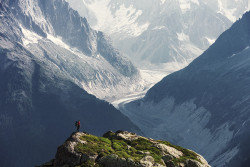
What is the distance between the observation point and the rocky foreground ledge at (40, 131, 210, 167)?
64812mm

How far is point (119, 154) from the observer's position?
66250 mm

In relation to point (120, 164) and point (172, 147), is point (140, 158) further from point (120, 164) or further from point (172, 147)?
point (172, 147)

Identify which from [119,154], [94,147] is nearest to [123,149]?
[119,154]

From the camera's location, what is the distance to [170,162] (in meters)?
70.0

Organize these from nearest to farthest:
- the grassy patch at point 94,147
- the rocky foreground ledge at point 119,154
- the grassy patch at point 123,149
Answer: the rocky foreground ledge at point 119,154
the grassy patch at point 94,147
the grassy patch at point 123,149

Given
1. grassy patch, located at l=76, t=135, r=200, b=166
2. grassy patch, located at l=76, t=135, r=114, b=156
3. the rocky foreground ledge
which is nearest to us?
the rocky foreground ledge

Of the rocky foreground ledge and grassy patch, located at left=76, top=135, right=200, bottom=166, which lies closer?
the rocky foreground ledge

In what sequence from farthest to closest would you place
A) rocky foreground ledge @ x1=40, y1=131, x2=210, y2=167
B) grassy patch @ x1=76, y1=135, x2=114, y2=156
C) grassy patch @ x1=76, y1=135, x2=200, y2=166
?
grassy patch @ x1=76, y1=135, x2=200, y2=166, grassy patch @ x1=76, y1=135, x2=114, y2=156, rocky foreground ledge @ x1=40, y1=131, x2=210, y2=167

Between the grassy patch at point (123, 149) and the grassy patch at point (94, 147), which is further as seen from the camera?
the grassy patch at point (123, 149)

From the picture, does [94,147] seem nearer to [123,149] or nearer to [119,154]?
[119,154]

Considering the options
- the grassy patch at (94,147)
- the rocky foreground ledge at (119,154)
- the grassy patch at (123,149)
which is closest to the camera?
the rocky foreground ledge at (119,154)

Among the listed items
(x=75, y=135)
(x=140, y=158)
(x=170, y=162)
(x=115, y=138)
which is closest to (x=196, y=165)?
(x=170, y=162)

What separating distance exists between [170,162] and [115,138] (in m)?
12.8

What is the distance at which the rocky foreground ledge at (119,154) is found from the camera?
64.8 meters
